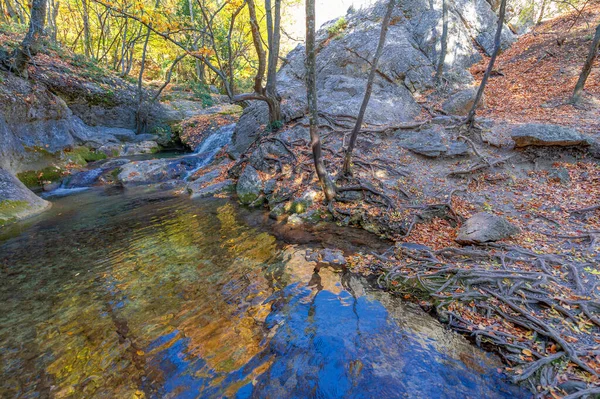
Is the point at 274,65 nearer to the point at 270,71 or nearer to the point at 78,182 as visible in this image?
the point at 270,71

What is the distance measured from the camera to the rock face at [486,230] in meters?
5.80

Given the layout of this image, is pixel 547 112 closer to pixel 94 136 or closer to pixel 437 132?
pixel 437 132

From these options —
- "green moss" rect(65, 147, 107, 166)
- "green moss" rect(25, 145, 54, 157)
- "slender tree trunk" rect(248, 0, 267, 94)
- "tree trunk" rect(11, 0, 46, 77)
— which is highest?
"tree trunk" rect(11, 0, 46, 77)

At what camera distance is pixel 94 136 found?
658 inches

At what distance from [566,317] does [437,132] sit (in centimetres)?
812

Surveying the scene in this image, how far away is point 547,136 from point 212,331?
10.0m

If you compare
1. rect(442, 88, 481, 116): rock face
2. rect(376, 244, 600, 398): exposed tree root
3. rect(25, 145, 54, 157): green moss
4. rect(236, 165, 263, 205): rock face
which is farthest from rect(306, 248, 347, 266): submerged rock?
rect(25, 145, 54, 157): green moss

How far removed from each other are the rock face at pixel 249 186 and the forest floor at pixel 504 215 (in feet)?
1.35

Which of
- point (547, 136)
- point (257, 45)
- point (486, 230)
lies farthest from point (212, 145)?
point (547, 136)

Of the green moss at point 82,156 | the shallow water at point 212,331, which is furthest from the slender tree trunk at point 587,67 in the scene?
the green moss at point 82,156

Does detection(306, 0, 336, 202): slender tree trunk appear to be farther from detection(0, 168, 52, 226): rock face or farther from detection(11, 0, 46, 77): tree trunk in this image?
detection(0, 168, 52, 226): rock face

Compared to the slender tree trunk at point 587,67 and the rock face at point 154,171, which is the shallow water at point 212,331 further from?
the slender tree trunk at point 587,67

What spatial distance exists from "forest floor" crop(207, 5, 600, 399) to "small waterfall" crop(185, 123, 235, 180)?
5.11 meters

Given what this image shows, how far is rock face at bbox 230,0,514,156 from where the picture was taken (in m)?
13.5
